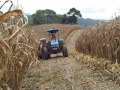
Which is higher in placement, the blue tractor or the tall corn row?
the tall corn row

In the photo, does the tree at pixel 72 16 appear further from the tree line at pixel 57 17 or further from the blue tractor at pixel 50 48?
the blue tractor at pixel 50 48

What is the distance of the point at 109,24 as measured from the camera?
45.4ft

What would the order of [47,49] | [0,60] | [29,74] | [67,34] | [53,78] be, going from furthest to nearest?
[67,34] → [47,49] → [29,74] → [53,78] → [0,60]

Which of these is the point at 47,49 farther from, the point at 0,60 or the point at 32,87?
the point at 0,60

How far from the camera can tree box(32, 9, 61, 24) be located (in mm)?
53472

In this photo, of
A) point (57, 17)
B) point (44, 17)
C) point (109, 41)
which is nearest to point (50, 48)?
point (109, 41)

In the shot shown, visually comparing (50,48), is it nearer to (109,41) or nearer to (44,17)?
(109,41)

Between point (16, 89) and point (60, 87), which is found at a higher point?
point (16, 89)

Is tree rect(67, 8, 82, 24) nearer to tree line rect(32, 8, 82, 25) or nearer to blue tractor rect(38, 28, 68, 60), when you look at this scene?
tree line rect(32, 8, 82, 25)

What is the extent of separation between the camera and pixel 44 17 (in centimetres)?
5991

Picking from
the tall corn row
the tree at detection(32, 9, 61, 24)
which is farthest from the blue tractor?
the tree at detection(32, 9, 61, 24)

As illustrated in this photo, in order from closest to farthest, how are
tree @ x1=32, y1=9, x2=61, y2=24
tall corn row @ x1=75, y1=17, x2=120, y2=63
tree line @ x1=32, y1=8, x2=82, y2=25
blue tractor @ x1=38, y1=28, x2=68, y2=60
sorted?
tall corn row @ x1=75, y1=17, x2=120, y2=63 < blue tractor @ x1=38, y1=28, x2=68, y2=60 < tree @ x1=32, y1=9, x2=61, y2=24 < tree line @ x1=32, y1=8, x2=82, y2=25

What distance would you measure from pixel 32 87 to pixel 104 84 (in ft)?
5.33

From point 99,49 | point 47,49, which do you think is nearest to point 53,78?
point 99,49
